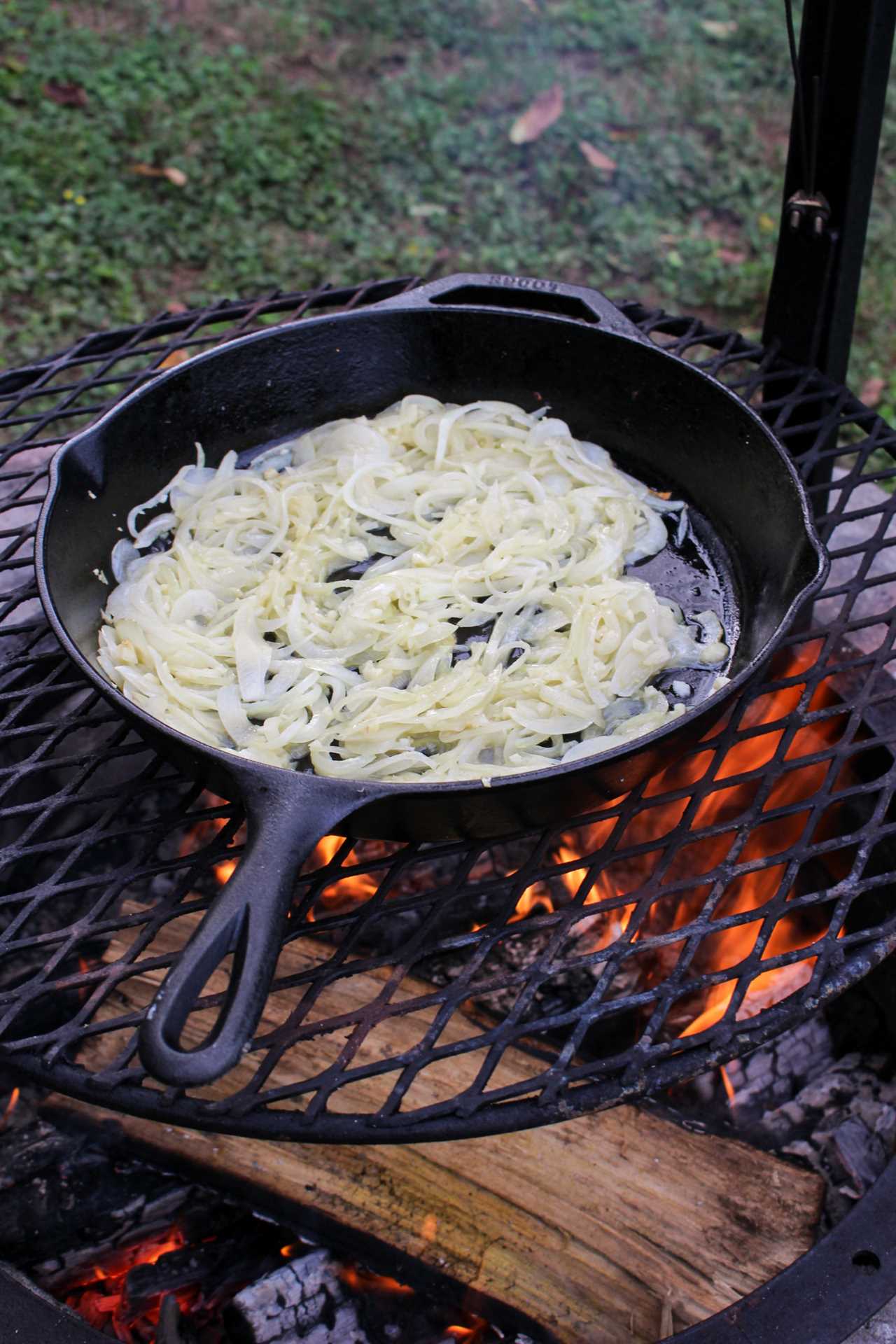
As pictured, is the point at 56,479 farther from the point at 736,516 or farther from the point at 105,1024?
the point at 736,516

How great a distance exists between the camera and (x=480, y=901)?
10.7 ft

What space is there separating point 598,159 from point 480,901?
609 centimetres

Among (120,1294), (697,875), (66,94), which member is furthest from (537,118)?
(120,1294)

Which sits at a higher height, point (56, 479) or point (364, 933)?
point (56, 479)

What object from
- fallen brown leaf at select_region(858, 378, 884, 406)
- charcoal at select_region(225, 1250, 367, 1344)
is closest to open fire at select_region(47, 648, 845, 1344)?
charcoal at select_region(225, 1250, 367, 1344)

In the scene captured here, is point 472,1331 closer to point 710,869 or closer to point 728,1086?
point 728,1086

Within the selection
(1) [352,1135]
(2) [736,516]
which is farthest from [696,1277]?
(2) [736,516]

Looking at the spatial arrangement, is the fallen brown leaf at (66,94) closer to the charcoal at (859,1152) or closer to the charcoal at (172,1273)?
the charcoal at (172,1273)

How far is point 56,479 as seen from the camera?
2.67m

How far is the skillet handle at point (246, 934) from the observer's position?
1.63m

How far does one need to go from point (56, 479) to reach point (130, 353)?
909mm

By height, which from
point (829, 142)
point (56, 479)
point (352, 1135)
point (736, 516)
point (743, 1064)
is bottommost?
point (743, 1064)

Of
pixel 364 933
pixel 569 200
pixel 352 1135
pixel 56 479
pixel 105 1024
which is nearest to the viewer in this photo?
pixel 352 1135

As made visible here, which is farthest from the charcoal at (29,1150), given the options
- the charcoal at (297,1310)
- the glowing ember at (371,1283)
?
the glowing ember at (371,1283)
